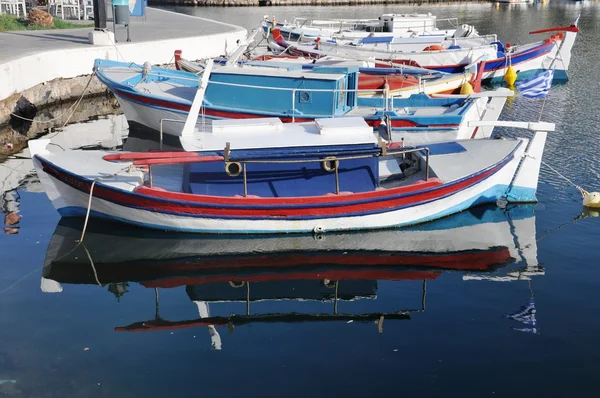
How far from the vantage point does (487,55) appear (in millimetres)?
29562

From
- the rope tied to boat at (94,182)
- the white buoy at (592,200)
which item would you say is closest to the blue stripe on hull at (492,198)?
the white buoy at (592,200)

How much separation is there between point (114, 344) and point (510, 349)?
5.09 metres

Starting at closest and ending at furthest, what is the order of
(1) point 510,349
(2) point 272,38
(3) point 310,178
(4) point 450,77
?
1. (1) point 510,349
2. (3) point 310,178
3. (4) point 450,77
4. (2) point 272,38

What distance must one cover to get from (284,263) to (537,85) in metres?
20.3

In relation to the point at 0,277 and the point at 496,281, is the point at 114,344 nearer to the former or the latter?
the point at 0,277

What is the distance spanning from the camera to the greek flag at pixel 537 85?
27781 mm

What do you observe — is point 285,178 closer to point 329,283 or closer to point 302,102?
point 329,283

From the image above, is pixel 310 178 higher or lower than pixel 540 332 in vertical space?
higher

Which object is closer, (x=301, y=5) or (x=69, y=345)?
(x=69, y=345)

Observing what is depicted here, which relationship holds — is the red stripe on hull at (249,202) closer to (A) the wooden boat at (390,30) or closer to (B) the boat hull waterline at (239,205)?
(B) the boat hull waterline at (239,205)

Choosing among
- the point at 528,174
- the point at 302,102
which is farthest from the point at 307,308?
the point at 302,102

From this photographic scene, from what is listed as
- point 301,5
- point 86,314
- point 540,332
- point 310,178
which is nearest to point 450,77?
point 310,178

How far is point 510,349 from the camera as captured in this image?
9.38 m

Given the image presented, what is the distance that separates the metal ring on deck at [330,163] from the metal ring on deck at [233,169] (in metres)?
1.47
